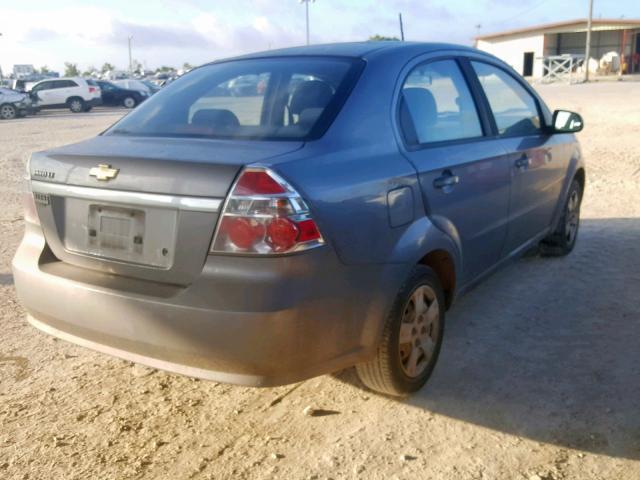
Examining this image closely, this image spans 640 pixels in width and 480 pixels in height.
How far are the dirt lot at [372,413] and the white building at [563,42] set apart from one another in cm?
5069

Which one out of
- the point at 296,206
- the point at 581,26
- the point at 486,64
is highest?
the point at 581,26

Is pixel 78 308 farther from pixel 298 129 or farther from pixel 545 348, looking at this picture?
pixel 545 348

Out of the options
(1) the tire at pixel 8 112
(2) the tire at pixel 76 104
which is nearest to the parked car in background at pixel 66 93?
(2) the tire at pixel 76 104

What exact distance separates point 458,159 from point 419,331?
927 mm

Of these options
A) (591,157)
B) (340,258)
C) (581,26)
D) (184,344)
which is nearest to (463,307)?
(340,258)

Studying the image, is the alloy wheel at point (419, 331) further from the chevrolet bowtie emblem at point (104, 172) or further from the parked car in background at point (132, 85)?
the parked car in background at point (132, 85)

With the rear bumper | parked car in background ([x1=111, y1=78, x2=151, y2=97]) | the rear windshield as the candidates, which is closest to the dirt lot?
the rear bumper

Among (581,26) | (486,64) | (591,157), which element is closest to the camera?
(486,64)

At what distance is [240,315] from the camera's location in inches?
95.7

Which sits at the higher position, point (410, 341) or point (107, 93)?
point (107, 93)

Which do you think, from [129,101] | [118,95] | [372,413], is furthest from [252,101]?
[129,101]

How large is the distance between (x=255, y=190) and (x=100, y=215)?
75cm

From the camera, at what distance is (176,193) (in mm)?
2504

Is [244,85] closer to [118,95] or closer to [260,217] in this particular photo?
[260,217]
